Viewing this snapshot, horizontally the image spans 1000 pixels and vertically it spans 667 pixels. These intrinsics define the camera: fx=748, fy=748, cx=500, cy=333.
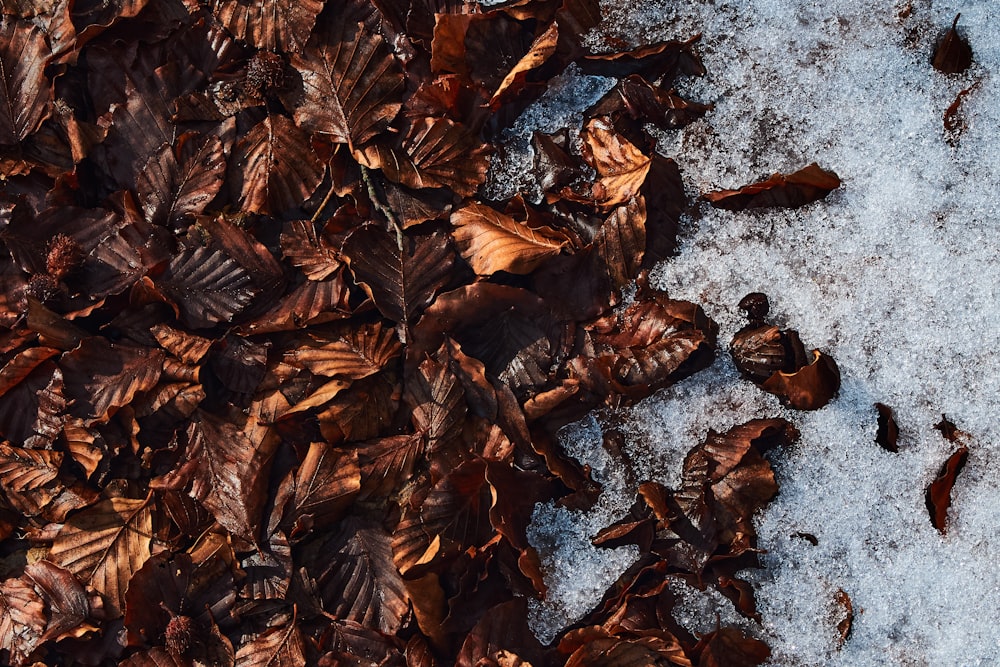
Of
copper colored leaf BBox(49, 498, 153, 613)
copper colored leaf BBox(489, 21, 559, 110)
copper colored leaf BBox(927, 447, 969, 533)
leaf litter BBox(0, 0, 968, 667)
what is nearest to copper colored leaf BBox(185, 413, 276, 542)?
leaf litter BBox(0, 0, 968, 667)

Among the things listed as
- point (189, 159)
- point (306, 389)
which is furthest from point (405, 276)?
point (189, 159)

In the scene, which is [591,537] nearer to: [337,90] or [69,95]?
[337,90]

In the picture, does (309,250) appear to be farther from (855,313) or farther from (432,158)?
(855,313)

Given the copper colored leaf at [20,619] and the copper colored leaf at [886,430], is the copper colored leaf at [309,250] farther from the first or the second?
the copper colored leaf at [886,430]

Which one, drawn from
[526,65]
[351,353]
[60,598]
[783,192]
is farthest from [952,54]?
[60,598]

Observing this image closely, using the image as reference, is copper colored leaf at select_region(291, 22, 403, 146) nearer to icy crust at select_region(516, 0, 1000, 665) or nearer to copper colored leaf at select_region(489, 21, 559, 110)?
copper colored leaf at select_region(489, 21, 559, 110)

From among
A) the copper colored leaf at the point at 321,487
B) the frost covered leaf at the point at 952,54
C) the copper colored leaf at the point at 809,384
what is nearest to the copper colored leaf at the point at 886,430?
the copper colored leaf at the point at 809,384
